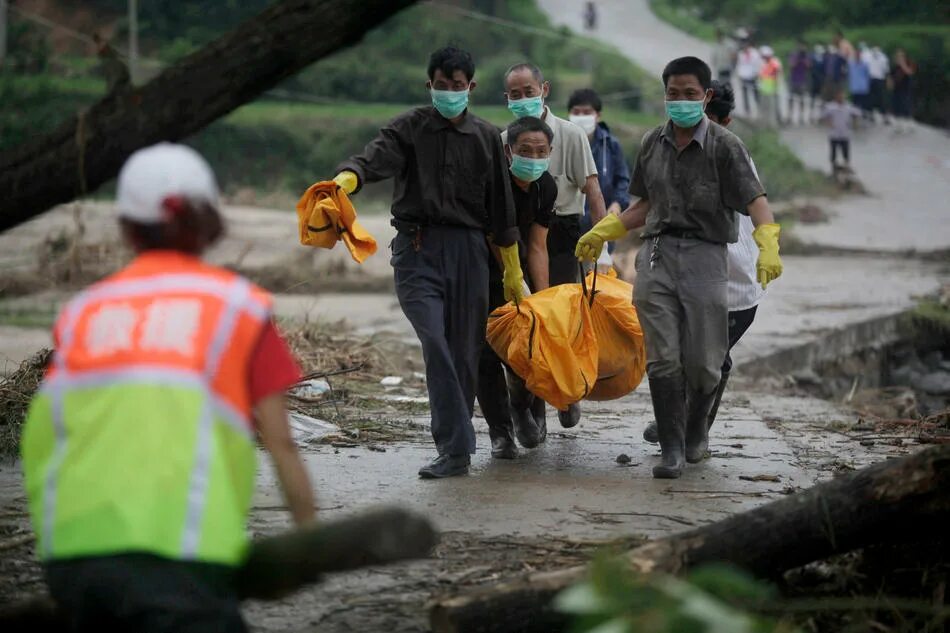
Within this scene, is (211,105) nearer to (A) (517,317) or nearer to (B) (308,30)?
(B) (308,30)

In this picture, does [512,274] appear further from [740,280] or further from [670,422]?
[740,280]

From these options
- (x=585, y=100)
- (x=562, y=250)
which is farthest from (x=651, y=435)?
(x=585, y=100)

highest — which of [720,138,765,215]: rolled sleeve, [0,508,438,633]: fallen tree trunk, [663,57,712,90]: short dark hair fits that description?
[663,57,712,90]: short dark hair

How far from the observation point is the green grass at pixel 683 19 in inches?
1617

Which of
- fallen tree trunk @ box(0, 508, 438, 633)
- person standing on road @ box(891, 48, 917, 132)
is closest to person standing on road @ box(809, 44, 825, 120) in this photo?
person standing on road @ box(891, 48, 917, 132)

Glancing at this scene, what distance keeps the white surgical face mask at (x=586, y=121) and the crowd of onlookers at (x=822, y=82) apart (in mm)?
19671

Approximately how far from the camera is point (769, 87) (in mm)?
29297

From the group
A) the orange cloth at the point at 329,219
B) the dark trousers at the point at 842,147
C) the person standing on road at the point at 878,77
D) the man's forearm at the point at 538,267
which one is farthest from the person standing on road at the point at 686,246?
the person standing on road at the point at 878,77

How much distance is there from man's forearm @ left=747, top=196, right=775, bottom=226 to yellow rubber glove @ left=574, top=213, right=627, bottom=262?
0.70 metres

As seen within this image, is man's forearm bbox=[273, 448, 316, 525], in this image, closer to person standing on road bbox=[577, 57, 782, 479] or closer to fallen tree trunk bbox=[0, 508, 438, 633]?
fallen tree trunk bbox=[0, 508, 438, 633]

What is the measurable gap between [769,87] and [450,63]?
23426 millimetres

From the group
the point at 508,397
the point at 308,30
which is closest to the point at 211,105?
the point at 308,30

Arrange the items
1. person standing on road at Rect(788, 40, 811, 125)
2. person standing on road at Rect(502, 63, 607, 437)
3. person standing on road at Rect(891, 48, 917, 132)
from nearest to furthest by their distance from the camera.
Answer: person standing on road at Rect(502, 63, 607, 437) < person standing on road at Rect(891, 48, 917, 132) < person standing on road at Rect(788, 40, 811, 125)

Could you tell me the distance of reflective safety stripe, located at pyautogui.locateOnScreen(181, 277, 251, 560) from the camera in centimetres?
288
